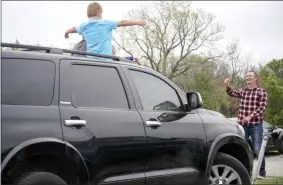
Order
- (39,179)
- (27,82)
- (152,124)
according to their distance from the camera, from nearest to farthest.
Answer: (39,179) → (27,82) → (152,124)

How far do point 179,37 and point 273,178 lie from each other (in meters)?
38.9

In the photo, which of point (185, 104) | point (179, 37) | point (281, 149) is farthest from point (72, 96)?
point (179, 37)

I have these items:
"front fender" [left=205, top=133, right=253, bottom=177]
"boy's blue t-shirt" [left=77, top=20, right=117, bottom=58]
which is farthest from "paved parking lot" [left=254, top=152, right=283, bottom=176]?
"boy's blue t-shirt" [left=77, top=20, right=117, bottom=58]

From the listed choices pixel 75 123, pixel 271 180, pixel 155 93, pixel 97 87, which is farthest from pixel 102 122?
pixel 271 180

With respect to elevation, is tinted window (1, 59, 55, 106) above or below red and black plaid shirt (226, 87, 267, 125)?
above

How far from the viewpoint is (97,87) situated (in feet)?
13.2

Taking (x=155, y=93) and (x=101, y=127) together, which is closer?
(x=101, y=127)

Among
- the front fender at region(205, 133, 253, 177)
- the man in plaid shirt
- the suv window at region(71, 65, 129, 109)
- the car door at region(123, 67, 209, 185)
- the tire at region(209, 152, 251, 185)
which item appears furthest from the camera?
the man in plaid shirt

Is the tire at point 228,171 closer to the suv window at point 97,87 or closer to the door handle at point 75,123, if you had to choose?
the suv window at point 97,87

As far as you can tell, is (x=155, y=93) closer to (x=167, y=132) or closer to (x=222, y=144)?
(x=167, y=132)

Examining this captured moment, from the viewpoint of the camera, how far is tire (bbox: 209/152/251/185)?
477cm

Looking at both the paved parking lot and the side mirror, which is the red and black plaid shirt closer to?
the paved parking lot

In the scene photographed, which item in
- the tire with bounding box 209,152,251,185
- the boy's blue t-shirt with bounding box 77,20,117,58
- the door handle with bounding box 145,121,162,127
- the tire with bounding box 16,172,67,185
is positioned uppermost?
the boy's blue t-shirt with bounding box 77,20,117,58

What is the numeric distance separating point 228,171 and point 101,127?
1.82m
